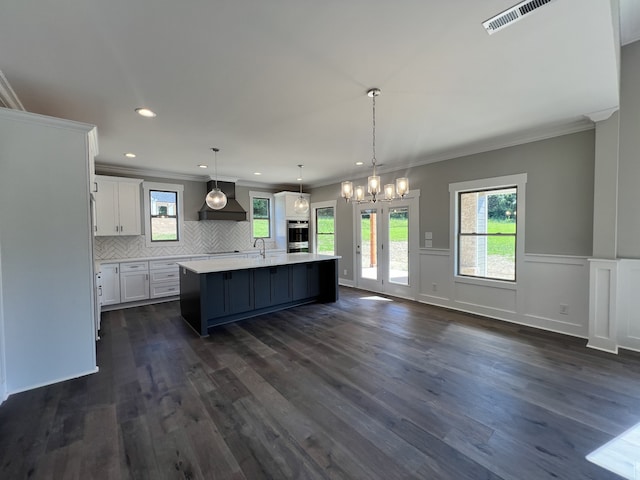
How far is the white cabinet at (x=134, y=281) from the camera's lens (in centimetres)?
503

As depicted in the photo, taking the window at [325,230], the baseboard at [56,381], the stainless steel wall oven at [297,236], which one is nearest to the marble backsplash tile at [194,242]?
the stainless steel wall oven at [297,236]

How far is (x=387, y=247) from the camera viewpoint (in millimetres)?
5980

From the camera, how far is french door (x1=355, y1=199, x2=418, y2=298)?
551 centimetres

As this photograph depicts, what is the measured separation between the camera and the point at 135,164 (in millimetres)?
5270

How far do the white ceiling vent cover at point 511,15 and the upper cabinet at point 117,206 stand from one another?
19.2 feet

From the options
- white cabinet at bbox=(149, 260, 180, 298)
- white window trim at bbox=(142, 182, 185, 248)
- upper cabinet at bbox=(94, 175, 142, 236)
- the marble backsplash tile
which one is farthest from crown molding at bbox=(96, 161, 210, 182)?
white cabinet at bbox=(149, 260, 180, 298)

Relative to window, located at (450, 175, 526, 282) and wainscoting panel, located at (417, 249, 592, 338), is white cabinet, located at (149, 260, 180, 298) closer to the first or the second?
wainscoting panel, located at (417, 249, 592, 338)

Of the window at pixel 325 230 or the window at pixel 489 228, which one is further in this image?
the window at pixel 325 230

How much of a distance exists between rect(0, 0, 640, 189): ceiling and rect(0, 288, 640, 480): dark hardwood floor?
8.80 feet

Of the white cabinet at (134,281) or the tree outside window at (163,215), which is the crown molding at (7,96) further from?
the tree outside window at (163,215)

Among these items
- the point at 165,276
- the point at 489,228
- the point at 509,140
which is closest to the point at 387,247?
the point at 489,228

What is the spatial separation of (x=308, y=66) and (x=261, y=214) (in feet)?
18.3

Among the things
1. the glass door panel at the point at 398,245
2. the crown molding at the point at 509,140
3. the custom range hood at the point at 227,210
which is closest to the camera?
the crown molding at the point at 509,140

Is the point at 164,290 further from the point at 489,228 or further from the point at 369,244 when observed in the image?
the point at 489,228
